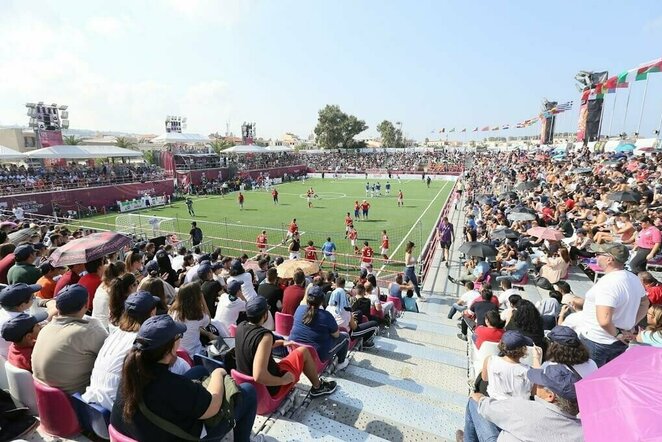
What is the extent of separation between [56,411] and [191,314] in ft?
5.21

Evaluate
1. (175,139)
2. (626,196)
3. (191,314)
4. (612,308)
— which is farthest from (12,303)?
(175,139)

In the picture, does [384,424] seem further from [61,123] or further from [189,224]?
[61,123]

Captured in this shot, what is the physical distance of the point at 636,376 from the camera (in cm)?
211

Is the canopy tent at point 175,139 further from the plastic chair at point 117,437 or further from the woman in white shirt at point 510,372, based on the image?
the woman in white shirt at point 510,372

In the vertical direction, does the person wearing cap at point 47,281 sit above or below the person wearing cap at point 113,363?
below

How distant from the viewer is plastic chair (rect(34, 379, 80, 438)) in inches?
131

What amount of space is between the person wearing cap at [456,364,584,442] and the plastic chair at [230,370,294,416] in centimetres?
206

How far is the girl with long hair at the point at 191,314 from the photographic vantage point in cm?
458

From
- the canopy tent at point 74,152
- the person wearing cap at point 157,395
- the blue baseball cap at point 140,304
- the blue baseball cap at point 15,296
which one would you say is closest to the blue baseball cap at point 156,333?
the person wearing cap at point 157,395

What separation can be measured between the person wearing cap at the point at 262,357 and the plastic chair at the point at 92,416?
1.20m

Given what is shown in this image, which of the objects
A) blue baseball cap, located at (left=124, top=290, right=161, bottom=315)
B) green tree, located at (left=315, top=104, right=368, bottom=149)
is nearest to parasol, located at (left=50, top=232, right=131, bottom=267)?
blue baseball cap, located at (left=124, top=290, right=161, bottom=315)

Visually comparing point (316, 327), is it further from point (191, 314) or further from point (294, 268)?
point (294, 268)

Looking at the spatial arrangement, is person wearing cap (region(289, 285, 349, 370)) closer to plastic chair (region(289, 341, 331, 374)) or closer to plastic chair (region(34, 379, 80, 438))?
plastic chair (region(289, 341, 331, 374))

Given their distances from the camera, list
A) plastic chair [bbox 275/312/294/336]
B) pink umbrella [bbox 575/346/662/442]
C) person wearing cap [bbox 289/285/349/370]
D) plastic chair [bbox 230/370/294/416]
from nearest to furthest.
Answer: pink umbrella [bbox 575/346/662/442] < plastic chair [bbox 230/370/294/416] < person wearing cap [bbox 289/285/349/370] < plastic chair [bbox 275/312/294/336]
